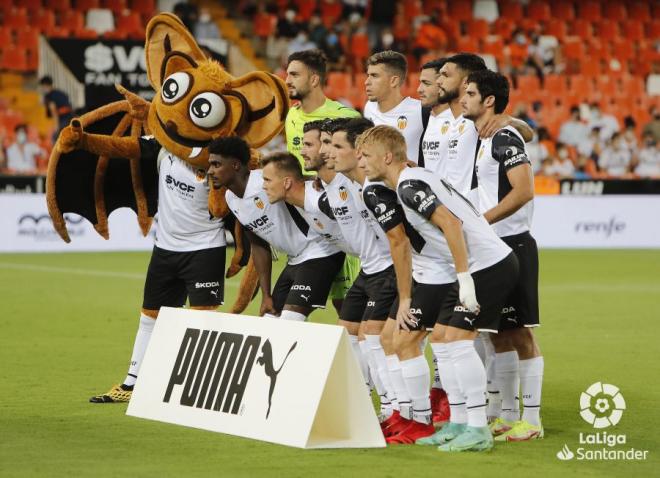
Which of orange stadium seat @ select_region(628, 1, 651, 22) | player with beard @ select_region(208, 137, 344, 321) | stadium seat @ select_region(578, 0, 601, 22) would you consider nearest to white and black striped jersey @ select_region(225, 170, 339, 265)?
player with beard @ select_region(208, 137, 344, 321)

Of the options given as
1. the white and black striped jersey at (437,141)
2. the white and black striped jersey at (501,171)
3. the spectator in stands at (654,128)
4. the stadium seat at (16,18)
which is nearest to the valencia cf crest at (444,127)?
the white and black striped jersey at (437,141)

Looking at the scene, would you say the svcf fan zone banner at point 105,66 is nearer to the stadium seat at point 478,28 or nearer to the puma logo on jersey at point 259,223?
the stadium seat at point 478,28

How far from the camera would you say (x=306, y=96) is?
8.30 m

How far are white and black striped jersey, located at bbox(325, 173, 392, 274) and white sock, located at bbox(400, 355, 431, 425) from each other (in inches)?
31.8

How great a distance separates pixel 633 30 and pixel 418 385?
2461 cm

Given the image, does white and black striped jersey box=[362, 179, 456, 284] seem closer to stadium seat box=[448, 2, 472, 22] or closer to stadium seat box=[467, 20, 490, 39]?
stadium seat box=[467, 20, 490, 39]

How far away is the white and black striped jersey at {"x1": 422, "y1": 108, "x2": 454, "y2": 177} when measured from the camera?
745cm

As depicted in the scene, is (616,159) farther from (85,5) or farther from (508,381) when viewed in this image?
(508,381)

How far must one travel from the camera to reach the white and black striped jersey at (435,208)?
598 cm

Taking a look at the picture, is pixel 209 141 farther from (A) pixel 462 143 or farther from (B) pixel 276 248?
(A) pixel 462 143

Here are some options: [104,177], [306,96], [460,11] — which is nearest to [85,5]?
[460,11]

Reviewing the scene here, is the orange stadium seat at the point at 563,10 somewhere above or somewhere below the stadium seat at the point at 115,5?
above

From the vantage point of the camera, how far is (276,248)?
7723 mm

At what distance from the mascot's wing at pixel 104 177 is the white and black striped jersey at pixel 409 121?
1.64m
